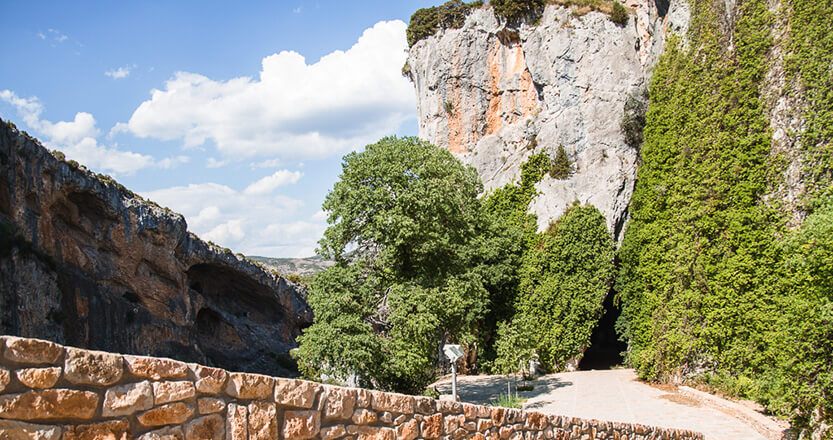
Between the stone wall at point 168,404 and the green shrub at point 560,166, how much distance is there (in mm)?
22792

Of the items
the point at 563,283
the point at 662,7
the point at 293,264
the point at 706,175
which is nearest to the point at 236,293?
the point at 563,283

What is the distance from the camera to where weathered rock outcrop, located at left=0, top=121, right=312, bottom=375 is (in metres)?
18.8

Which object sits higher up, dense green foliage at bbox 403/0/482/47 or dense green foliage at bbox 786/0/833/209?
dense green foliage at bbox 403/0/482/47

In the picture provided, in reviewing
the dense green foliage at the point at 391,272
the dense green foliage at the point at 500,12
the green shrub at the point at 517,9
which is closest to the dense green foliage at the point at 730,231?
the dense green foliage at the point at 391,272

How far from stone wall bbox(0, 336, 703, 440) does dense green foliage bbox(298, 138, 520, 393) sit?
28.1ft

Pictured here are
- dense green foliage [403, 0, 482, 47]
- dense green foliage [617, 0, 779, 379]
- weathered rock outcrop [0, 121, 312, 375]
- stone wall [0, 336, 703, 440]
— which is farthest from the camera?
dense green foliage [403, 0, 482, 47]

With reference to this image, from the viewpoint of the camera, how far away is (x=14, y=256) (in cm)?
1820

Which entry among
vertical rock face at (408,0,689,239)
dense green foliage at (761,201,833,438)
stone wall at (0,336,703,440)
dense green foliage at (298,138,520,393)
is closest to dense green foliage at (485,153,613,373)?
vertical rock face at (408,0,689,239)

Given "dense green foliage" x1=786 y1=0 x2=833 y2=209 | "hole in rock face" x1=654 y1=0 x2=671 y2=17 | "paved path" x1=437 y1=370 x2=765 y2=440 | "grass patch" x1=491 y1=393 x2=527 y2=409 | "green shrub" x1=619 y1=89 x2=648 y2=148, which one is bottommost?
"paved path" x1=437 y1=370 x2=765 y2=440

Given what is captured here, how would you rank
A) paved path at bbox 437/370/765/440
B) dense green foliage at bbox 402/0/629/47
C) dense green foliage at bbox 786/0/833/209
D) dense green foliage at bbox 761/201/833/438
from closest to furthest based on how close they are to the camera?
1. dense green foliage at bbox 761/201/833/438
2. paved path at bbox 437/370/765/440
3. dense green foliage at bbox 786/0/833/209
4. dense green foliage at bbox 402/0/629/47

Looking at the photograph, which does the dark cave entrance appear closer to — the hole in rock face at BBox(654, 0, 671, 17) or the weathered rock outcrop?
the hole in rock face at BBox(654, 0, 671, 17)

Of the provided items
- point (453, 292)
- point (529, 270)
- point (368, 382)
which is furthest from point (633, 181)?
point (368, 382)

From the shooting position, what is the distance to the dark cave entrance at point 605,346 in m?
26.2

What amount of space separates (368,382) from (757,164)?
1216 centimetres
